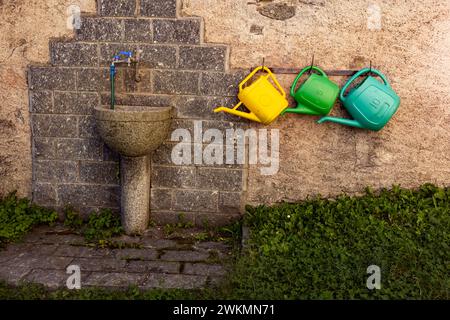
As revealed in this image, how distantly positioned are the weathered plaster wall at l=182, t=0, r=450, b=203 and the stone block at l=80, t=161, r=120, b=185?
1.03 m

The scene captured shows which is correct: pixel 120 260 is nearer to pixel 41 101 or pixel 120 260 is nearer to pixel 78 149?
pixel 78 149

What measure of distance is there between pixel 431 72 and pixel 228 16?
1477 mm

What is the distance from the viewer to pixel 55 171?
→ 138 inches

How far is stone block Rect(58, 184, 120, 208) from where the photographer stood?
353 centimetres

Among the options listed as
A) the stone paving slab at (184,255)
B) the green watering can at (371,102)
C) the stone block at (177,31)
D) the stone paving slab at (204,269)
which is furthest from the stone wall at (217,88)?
the stone paving slab at (204,269)

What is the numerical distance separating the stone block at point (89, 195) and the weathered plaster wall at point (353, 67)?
1049mm

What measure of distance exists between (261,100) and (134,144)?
91 cm

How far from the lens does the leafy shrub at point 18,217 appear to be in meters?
3.28

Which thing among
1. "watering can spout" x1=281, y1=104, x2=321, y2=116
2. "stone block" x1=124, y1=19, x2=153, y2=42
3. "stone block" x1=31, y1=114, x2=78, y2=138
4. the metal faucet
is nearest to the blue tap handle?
the metal faucet

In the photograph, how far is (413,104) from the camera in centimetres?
329

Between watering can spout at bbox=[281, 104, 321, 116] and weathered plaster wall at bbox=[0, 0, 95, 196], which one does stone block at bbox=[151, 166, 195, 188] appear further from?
weathered plaster wall at bbox=[0, 0, 95, 196]

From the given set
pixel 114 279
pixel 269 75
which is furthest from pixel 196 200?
pixel 269 75

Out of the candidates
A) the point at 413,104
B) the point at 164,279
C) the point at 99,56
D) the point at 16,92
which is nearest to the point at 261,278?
the point at 164,279

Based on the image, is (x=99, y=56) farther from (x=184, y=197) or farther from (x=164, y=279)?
(x=164, y=279)
